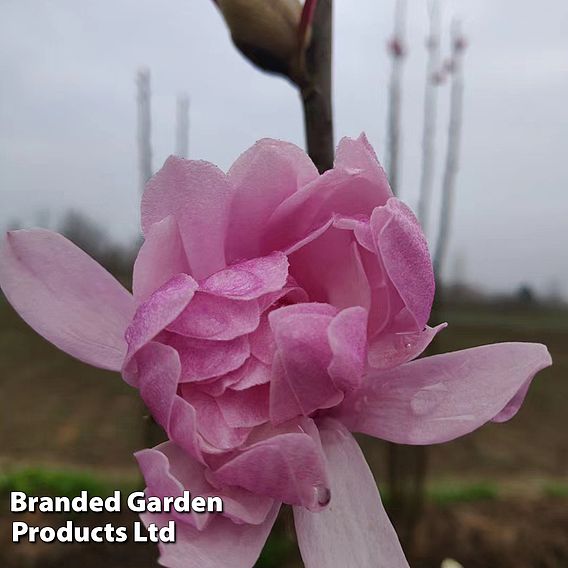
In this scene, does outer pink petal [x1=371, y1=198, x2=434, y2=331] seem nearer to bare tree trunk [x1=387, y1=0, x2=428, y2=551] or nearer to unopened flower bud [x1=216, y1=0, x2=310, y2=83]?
unopened flower bud [x1=216, y1=0, x2=310, y2=83]

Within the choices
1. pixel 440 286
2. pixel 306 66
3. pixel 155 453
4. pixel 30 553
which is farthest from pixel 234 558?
pixel 30 553

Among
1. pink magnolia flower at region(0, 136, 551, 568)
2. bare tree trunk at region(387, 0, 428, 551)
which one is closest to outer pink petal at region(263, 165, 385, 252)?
pink magnolia flower at region(0, 136, 551, 568)

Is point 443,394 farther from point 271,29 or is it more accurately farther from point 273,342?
point 271,29

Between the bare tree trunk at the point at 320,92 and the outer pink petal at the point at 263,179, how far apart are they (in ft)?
0.20

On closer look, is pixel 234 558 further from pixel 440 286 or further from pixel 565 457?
pixel 565 457

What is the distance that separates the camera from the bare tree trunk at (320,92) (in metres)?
0.28

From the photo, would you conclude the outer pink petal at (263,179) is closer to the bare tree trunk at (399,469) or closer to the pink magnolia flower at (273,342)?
the pink magnolia flower at (273,342)

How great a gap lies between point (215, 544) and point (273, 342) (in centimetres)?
6

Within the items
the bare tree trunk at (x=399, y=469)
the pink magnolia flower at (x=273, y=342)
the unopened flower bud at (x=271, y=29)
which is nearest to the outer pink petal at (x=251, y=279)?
the pink magnolia flower at (x=273, y=342)

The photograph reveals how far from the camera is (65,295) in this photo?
22cm

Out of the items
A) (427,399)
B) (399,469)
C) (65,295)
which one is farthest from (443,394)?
(399,469)

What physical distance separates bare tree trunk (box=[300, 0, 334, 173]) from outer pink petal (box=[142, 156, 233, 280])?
7 cm

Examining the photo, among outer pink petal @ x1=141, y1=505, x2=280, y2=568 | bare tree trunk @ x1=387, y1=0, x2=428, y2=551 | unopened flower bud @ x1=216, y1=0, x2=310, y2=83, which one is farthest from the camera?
bare tree trunk @ x1=387, y1=0, x2=428, y2=551

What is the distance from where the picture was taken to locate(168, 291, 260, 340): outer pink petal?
0.20m
